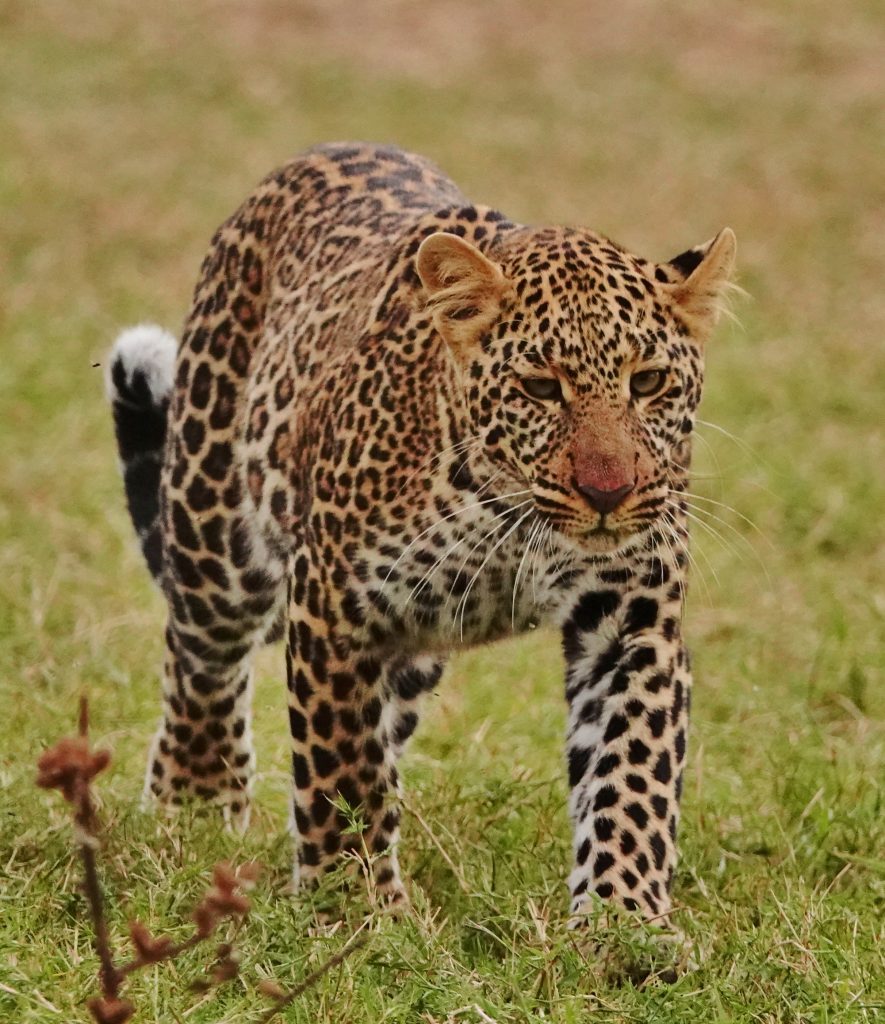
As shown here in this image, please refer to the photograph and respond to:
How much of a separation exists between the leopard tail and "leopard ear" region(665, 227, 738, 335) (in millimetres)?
2184

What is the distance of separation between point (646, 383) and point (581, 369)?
162 millimetres

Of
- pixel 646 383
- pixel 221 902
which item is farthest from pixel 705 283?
pixel 221 902

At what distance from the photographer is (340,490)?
17.8ft

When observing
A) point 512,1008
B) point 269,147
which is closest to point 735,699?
point 512,1008

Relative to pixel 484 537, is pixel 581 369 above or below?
above

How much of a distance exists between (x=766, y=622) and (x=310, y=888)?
3702 millimetres

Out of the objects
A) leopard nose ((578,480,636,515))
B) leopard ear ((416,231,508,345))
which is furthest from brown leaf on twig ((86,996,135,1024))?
leopard ear ((416,231,508,345))

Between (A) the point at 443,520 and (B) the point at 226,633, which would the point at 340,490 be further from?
(B) the point at 226,633

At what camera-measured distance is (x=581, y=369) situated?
4.93 metres

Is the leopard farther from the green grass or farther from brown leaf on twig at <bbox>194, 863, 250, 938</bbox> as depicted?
brown leaf on twig at <bbox>194, 863, 250, 938</bbox>

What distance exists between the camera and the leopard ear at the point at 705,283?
202 inches

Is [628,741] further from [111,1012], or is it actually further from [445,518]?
[111,1012]

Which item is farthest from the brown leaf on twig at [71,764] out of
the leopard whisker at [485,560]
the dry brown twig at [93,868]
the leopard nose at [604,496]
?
the leopard whisker at [485,560]

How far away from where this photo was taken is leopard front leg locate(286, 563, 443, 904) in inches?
215
